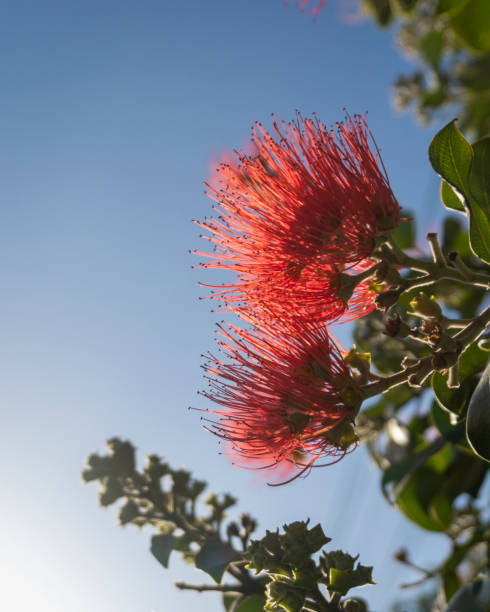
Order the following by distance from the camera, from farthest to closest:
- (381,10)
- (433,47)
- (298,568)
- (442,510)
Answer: (433,47) → (381,10) → (442,510) → (298,568)

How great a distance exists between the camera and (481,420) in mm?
1465

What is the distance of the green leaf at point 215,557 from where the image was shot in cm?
166

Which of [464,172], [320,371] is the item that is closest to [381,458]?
[320,371]

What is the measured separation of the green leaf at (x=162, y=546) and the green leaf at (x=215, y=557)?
0.11 m

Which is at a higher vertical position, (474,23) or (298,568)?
(474,23)

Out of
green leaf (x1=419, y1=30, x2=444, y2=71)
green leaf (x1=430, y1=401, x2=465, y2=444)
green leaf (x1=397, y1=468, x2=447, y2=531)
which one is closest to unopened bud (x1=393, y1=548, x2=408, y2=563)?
green leaf (x1=397, y1=468, x2=447, y2=531)

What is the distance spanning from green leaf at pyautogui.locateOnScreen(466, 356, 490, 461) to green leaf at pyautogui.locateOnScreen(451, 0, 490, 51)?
8.02ft

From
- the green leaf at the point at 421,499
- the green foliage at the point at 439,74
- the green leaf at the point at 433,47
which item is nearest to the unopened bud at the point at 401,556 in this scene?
the green leaf at the point at 421,499

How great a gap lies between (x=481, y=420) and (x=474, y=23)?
2584mm

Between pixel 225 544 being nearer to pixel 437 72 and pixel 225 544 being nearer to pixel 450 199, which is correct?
pixel 450 199

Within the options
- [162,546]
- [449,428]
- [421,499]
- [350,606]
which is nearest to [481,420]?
[350,606]

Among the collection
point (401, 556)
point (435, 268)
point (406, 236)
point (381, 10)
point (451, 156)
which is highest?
point (381, 10)

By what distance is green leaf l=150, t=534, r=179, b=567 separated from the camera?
1.83 meters

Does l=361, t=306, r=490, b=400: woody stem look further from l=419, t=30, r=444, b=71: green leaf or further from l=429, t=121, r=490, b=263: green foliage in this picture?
l=419, t=30, r=444, b=71: green leaf
